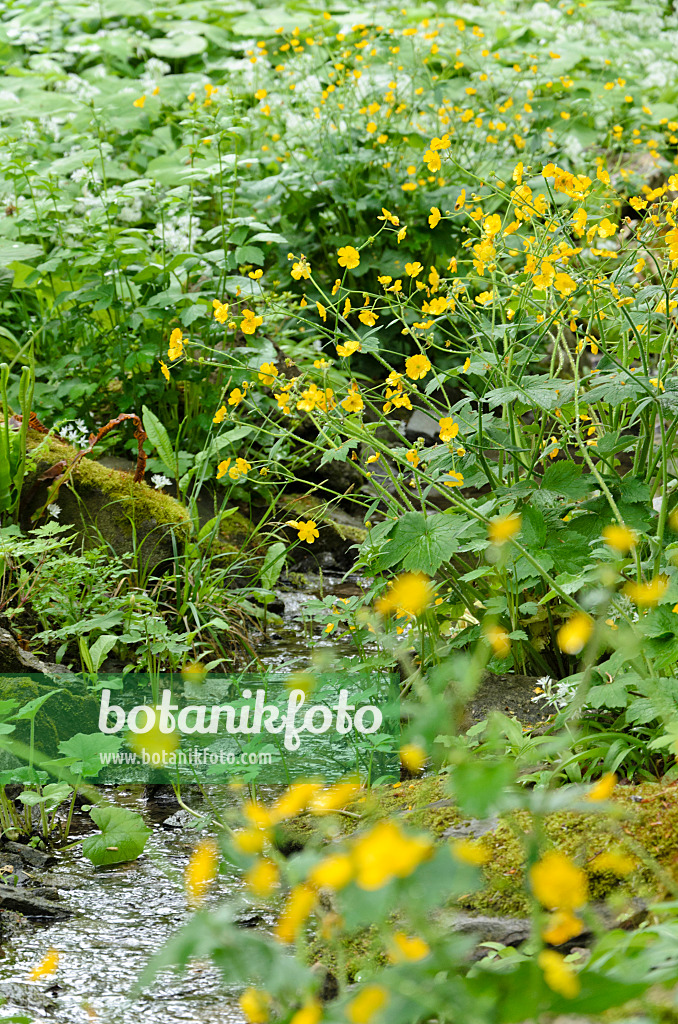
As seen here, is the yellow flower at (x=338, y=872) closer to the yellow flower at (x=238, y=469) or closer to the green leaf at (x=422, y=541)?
the green leaf at (x=422, y=541)

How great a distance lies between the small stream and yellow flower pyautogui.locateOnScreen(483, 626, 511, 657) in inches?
25.3

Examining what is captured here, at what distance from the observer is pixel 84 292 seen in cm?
334

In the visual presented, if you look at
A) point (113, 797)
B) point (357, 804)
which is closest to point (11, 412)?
point (113, 797)

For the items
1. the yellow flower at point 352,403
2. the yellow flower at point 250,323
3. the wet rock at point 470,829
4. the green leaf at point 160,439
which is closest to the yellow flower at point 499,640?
the wet rock at point 470,829

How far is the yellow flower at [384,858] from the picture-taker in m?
0.63

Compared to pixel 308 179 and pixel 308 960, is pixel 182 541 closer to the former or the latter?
pixel 308 960

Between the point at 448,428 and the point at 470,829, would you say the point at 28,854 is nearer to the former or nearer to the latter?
the point at 470,829

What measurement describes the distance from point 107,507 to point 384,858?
247 centimetres

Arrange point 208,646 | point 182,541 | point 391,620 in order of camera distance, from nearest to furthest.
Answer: point 391,620 → point 208,646 → point 182,541

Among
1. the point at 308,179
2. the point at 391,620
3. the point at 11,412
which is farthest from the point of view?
the point at 308,179

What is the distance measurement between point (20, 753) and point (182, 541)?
3.57 feet

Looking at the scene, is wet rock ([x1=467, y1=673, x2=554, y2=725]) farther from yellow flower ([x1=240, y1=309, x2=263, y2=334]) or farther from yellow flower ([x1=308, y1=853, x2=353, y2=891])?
yellow flower ([x1=308, y1=853, x2=353, y2=891])

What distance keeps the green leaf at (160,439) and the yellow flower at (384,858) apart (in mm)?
2349

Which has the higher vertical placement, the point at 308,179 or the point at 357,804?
the point at 308,179
